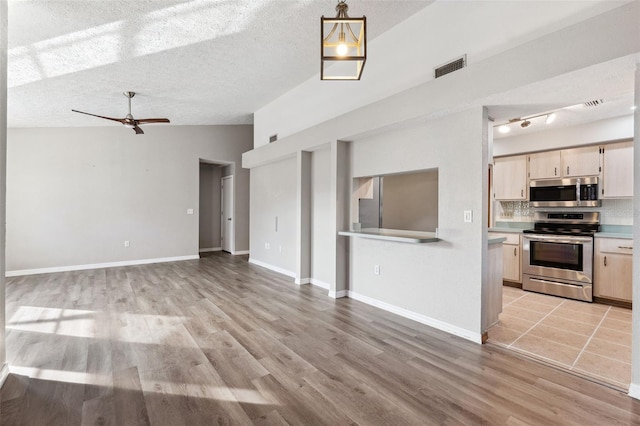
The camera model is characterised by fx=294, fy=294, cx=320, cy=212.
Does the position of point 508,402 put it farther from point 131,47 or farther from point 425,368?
point 131,47

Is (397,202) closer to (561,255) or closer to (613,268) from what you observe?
(561,255)

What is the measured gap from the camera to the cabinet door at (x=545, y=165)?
4.70 metres

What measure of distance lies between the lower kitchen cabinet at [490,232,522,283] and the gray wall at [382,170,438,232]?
80.5 inches

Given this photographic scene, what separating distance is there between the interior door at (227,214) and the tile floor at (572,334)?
6789mm

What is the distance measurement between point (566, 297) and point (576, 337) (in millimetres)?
1663

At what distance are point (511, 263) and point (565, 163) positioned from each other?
1.78 m

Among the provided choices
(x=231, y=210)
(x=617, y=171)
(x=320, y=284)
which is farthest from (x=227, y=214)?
(x=617, y=171)

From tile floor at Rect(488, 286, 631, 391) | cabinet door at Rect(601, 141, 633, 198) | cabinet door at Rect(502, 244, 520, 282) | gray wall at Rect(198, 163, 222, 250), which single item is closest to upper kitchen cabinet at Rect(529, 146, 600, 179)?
cabinet door at Rect(601, 141, 633, 198)

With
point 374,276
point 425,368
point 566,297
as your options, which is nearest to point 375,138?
point 374,276

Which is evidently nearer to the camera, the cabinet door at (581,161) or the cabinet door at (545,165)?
the cabinet door at (581,161)

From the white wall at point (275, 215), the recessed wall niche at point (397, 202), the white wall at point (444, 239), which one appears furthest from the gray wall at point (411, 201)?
the white wall at point (275, 215)

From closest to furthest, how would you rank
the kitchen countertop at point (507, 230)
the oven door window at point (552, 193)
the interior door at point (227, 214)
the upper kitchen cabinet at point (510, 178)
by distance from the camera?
the oven door window at point (552, 193), the kitchen countertop at point (507, 230), the upper kitchen cabinet at point (510, 178), the interior door at point (227, 214)

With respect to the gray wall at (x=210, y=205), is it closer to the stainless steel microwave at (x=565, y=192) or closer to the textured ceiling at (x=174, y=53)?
the textured ceiling at (x=174, y=53)

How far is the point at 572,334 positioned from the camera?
3.05m
